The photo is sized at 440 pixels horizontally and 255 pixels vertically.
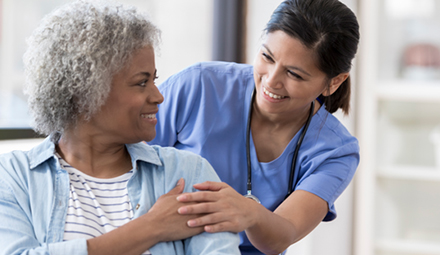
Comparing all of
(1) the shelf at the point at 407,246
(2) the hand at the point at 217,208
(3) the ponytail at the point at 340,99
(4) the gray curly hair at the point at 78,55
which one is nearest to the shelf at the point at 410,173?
(1) the shelf at the point at 407,246

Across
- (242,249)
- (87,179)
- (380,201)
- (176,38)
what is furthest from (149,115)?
(380,201)

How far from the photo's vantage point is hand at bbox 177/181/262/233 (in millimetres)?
1130

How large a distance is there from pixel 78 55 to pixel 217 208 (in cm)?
47

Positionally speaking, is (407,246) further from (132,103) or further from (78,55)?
(78,55)

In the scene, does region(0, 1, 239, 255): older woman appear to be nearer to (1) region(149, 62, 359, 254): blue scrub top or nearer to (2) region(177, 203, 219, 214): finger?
(2) region(177, 203, 219, 214): finger

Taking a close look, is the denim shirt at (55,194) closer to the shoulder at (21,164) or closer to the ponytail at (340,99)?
the shoulder at (21,164)

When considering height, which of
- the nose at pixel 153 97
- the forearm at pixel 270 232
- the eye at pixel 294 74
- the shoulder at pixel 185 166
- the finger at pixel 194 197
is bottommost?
the forearm at pixel 270 232

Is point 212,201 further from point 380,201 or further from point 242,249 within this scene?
point 380,201

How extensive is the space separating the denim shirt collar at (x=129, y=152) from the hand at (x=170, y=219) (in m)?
0.12

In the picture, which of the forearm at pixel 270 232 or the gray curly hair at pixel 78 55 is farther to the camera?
the forearm at pixel 270 232

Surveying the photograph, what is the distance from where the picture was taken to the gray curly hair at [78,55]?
3.65 feet

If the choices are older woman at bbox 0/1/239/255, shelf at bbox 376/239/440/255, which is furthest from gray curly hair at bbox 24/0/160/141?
shelf at bbox 376/239/440/255

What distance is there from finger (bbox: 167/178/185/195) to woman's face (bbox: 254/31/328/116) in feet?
1.36

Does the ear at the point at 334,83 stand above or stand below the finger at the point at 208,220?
above
